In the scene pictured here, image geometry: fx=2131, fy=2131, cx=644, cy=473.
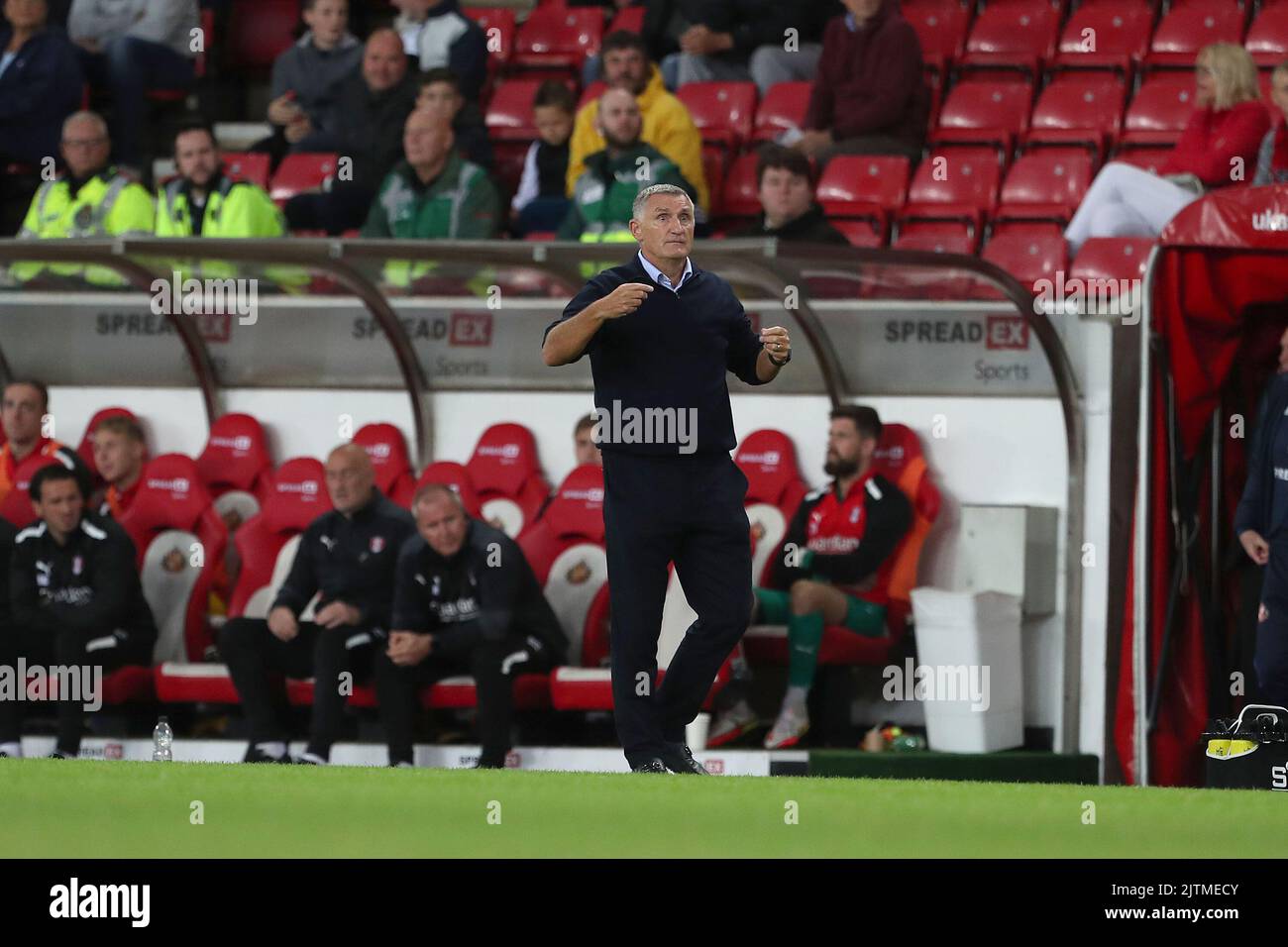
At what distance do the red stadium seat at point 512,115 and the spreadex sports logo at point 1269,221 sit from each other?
17.1ft

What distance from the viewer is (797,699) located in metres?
9.49

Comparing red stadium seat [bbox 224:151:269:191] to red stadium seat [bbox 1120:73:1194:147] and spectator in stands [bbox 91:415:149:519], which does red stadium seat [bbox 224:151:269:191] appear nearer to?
spectator in stands [bbox 91:415:149:519]

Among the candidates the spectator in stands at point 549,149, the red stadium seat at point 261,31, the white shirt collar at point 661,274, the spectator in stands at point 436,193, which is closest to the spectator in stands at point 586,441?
the spectator in stands at point 436,193

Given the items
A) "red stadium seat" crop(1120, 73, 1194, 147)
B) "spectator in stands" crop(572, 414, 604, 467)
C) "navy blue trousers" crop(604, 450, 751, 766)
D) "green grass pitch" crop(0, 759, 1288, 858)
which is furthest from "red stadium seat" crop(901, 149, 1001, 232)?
"green grass pitch" crop(0, 759, 1288, 858)

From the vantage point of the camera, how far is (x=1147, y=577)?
8.66 m

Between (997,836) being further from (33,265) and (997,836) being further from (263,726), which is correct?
(33,265)

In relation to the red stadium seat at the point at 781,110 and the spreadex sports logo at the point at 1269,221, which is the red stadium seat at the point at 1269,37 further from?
the spreadex sports logo at the point at 1269,221

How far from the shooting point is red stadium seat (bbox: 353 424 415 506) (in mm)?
10883

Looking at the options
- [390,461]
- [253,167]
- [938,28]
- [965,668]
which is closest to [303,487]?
[390,461]

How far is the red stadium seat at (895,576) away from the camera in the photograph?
31.4ft

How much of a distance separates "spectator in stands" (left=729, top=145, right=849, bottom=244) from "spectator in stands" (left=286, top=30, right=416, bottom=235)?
8.18 ft

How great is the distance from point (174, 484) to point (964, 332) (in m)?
4.06

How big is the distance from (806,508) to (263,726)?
2705 mm

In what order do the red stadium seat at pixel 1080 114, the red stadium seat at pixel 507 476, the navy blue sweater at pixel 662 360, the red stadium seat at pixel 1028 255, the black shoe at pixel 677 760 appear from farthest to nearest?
the red stadium seat at pixel 1080 114 → the red stadium seat at pixel 507 476 → the red stadium seat at pixel 1028 255 → the black shoe at pixel 677 760 → the navy blue sweater at pixel 662 360
